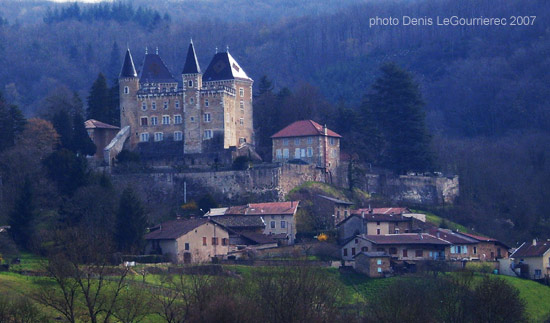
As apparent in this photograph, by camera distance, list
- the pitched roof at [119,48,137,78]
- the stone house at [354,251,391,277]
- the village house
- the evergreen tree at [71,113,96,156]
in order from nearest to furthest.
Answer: the stone house at [354,251,391,277]
the village house
the evergreen tree at [71,113,96,156]
the pitched roof at [119,48,137,78]

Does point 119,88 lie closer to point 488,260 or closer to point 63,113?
point 63,113

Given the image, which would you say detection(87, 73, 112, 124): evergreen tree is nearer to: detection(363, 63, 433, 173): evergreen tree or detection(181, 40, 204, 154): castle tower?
detection(181, 40, 204, 154): castle tower

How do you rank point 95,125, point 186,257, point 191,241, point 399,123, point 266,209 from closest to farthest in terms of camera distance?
1. point 186,257
2. point 191,241
3. point 266,209
4. point 95,125
5. point 399,123

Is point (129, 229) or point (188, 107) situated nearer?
point (129, 229)

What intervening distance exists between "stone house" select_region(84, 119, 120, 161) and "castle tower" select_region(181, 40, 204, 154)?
5708 millimetres

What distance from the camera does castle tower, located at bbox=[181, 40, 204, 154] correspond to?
287ft

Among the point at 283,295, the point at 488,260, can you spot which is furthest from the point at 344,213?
the point at 283,295

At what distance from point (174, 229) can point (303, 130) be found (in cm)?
1673

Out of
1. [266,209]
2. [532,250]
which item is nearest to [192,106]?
[266,209]

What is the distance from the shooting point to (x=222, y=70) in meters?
90.9

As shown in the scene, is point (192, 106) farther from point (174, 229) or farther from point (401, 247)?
point (401, 247)

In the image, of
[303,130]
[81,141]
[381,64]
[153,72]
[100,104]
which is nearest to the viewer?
[81,141]

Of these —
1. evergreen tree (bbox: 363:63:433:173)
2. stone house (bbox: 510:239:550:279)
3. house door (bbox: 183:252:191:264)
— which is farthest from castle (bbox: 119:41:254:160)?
stone house (bbox: 510:239:550:279)

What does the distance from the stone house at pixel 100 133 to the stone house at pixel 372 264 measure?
80.4ft
